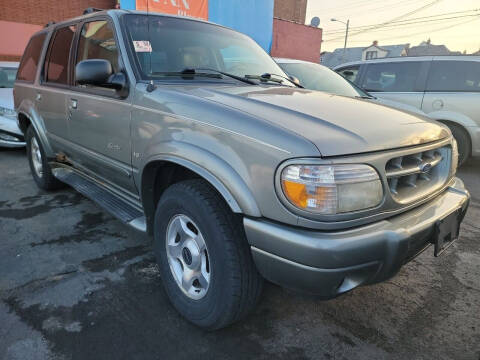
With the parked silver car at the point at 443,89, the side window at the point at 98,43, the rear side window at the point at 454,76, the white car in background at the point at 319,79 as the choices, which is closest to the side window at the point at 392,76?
the parked silver car at the point at 443,89

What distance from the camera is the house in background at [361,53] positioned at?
1554 inches

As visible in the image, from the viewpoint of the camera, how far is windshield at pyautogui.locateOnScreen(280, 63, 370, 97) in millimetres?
4938

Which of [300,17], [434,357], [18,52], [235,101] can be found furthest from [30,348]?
[300,17]

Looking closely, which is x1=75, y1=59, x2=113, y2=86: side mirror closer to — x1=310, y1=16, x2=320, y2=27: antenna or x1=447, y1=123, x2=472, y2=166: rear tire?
x1=447, y1=123, x2=472, y2=166: rear tire

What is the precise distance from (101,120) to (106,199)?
672 mm

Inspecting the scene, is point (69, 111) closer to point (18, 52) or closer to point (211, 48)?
point (211, 48)

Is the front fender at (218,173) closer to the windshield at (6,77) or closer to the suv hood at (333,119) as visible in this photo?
the suv hood at (333,119)

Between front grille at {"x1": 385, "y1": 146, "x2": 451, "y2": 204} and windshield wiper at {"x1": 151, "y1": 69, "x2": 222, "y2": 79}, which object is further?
windshield wiper at {"x1": 151, "y1": 69, "x2": 222, "y2": 79}

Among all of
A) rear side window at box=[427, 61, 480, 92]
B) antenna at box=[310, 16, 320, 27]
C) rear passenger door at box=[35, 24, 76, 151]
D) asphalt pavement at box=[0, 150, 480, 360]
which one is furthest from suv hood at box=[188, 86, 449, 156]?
antenna at box=[310, 16, 320, 27]

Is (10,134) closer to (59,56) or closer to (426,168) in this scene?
(59,56)

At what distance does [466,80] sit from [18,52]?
12733 mm

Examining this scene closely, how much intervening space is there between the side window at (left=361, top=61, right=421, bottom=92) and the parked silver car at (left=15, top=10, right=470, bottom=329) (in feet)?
13.3

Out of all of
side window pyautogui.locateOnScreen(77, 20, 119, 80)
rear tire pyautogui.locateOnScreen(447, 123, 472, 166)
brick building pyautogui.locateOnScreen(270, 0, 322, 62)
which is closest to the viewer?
side window pyautogui.locateOnScreen(77, 20, 119, 80)

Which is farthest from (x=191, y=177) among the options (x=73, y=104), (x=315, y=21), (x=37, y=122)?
(x=315, y=21)
